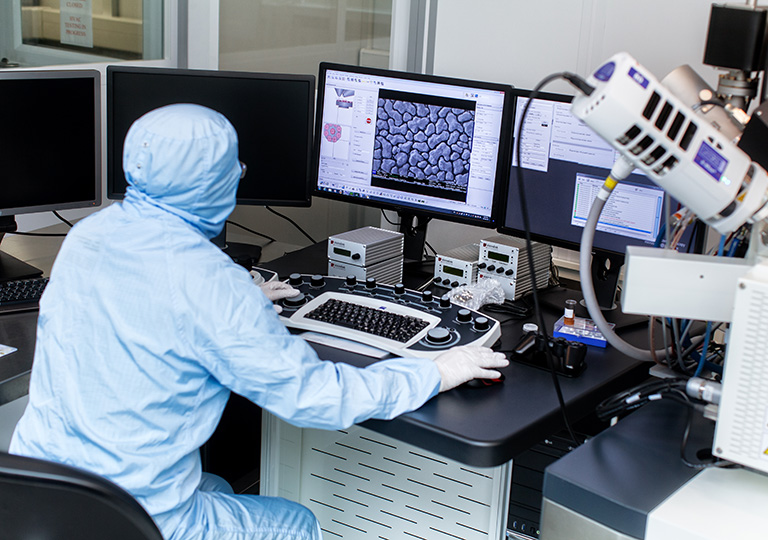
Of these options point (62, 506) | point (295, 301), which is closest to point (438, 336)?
point (295, 301)

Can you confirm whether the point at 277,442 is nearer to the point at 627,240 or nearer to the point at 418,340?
the point at 418,340

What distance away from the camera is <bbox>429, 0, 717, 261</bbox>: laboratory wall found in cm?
221

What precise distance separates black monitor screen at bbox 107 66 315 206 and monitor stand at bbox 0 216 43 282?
271mm

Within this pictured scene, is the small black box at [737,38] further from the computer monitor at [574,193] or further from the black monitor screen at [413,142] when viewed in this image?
the black monitor screen at [413,142]

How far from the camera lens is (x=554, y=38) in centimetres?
241

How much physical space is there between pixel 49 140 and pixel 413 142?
2.85 ft

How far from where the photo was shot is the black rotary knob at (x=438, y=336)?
163 centimetres

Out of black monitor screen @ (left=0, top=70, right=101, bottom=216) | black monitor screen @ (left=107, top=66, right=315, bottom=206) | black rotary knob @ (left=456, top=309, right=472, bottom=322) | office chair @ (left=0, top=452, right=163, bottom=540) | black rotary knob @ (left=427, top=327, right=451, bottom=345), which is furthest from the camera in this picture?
black monitor screen @ (left=107, top=66, right=315, bottom=206)

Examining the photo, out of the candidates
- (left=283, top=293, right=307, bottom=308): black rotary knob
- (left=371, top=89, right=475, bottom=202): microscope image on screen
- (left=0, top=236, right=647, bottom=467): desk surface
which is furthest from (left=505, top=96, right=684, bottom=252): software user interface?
(left=283, top=293, right=307, bottom=308): black rotary knob

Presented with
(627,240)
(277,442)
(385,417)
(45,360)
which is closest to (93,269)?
(45,360)

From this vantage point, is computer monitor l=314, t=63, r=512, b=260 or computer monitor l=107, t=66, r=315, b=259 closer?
computer monitor l=314, t=63, r=512, b=260

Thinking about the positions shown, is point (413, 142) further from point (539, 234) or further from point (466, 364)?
point (466, 364)

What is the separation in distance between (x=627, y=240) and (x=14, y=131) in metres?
1.41

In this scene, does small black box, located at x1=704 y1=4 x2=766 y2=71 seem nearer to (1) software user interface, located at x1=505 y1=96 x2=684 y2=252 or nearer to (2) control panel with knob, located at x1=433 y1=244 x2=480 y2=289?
(1) software user interface, located at x1=505 y1=96 x2=684 y2=252
